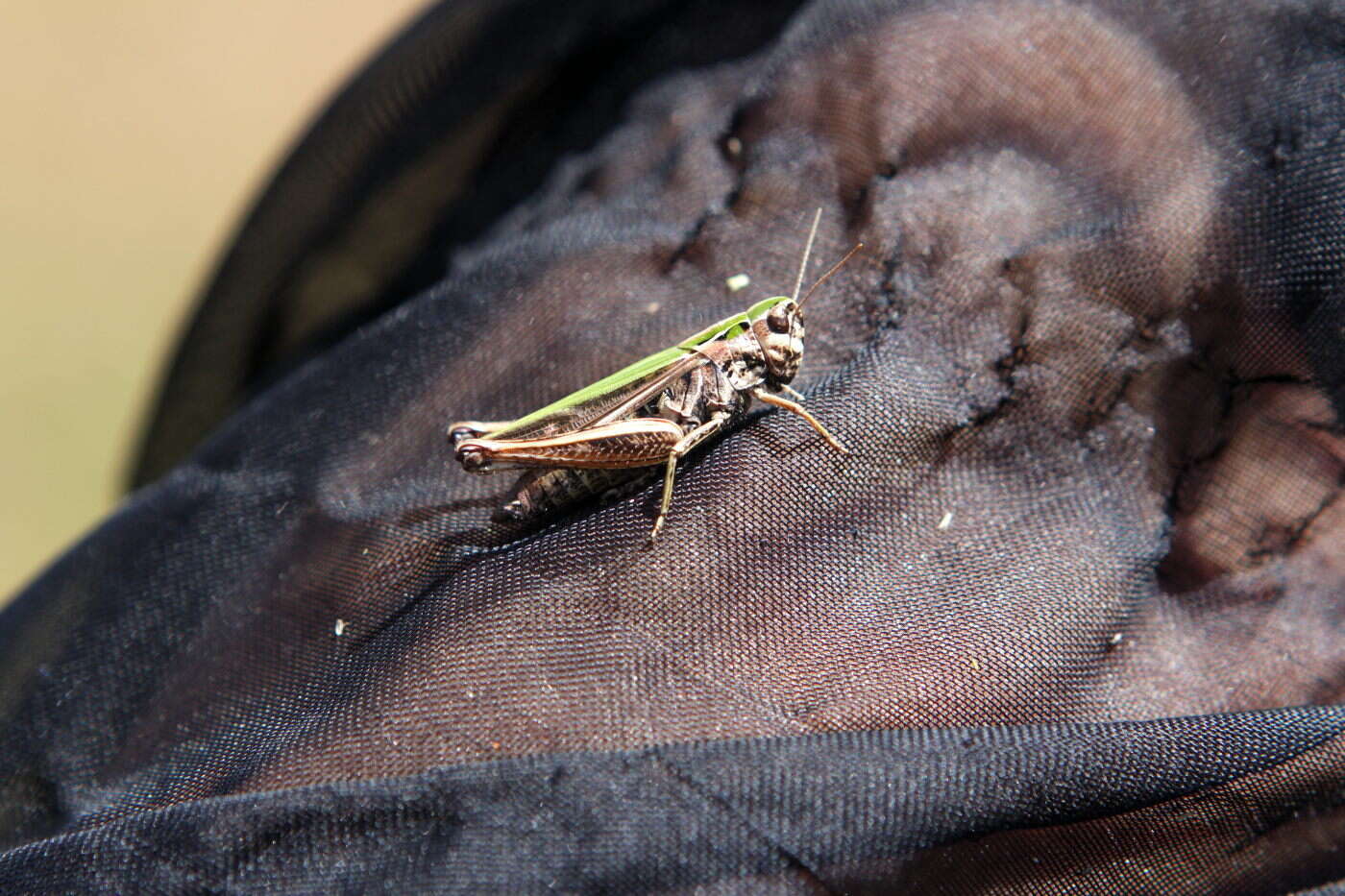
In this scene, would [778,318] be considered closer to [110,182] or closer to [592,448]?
[592,448]

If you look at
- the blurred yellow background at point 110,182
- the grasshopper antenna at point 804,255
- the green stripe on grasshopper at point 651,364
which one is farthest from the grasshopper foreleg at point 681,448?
the blurred yellow background at point 110,182

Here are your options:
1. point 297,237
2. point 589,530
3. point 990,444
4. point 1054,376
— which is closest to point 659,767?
point 589,530

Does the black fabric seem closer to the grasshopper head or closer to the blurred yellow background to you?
the grasshopper head

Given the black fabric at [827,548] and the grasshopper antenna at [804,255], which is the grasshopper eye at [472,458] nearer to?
the black fabric at [827,548]

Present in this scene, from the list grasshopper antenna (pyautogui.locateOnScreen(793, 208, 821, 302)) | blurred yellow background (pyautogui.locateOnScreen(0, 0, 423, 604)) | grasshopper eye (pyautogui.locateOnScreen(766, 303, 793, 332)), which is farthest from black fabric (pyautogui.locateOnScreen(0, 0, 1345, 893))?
blurred yellow background (pyautogui.locateOnScreen(0, 0, 423, 604))

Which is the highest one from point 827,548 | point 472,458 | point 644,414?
point 472,458

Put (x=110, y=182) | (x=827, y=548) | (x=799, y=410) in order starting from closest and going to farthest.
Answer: (x=827, y=548) < (x=799, y=410) < (x=110, y=182)

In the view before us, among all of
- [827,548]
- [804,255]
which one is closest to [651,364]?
[804,255]

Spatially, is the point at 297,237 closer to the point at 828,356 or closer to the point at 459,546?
the point at 459,546
